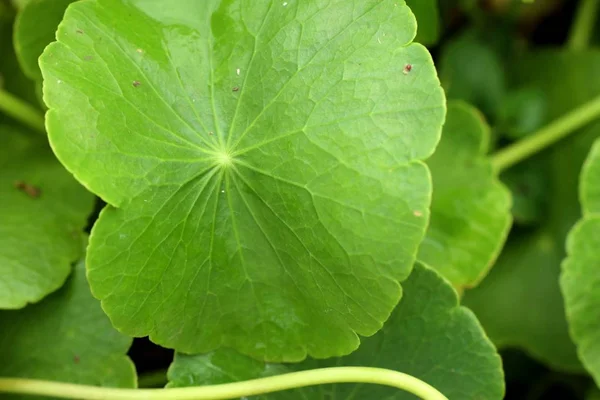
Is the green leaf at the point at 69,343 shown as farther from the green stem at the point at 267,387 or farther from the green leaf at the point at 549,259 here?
the green leaf at the point at 549,259

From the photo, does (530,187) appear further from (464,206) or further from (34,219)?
(34,219)

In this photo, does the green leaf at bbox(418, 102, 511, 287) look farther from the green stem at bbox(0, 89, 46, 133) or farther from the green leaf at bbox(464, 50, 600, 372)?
the green stem at bbox(0, 89, 46, 133)

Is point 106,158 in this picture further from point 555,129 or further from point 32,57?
point 555,129

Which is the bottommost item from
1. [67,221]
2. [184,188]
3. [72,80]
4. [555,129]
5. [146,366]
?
[146,366]

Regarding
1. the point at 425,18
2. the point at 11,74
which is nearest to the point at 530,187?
the point at 425,18

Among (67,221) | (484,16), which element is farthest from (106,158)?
(484,16)
